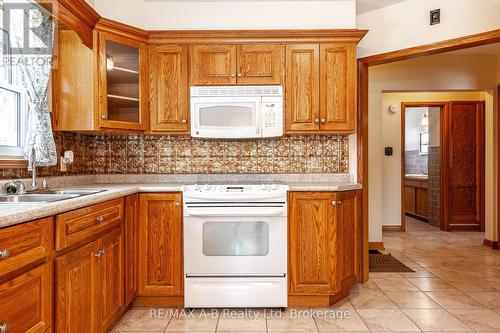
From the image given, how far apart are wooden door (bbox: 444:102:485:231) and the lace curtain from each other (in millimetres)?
5590

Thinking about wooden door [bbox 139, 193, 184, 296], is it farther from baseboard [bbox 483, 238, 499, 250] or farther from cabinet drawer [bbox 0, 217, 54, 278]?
baseboard [bbox 483, 238, 499, 250]

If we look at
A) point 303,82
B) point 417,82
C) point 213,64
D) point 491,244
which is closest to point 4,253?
point 213,64

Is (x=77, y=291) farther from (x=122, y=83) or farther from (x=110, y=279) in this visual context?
(x=122, y=83)

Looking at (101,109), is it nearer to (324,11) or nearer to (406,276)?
(324,11)

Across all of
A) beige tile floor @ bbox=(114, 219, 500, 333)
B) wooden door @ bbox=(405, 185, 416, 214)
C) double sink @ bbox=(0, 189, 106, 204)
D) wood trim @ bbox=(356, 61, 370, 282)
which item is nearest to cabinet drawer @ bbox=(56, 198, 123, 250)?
double sink @ bbox=(0, 189, 106, 204)

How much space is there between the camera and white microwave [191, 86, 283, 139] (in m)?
2.80

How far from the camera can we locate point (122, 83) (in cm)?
277

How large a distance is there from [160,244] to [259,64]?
1.66 m

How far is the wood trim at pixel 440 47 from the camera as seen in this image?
261cm

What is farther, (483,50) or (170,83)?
(483,50)

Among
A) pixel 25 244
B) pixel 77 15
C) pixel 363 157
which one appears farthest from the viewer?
pixel 363 157

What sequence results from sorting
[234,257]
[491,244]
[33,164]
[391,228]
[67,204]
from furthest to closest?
[391,228]
[491,244]
[234,257]
[33,164]
[67,204]

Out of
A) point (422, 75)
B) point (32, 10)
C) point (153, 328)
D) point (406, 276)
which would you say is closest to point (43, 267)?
point (153, 328)

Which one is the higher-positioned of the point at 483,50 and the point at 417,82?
the point at 483,50
